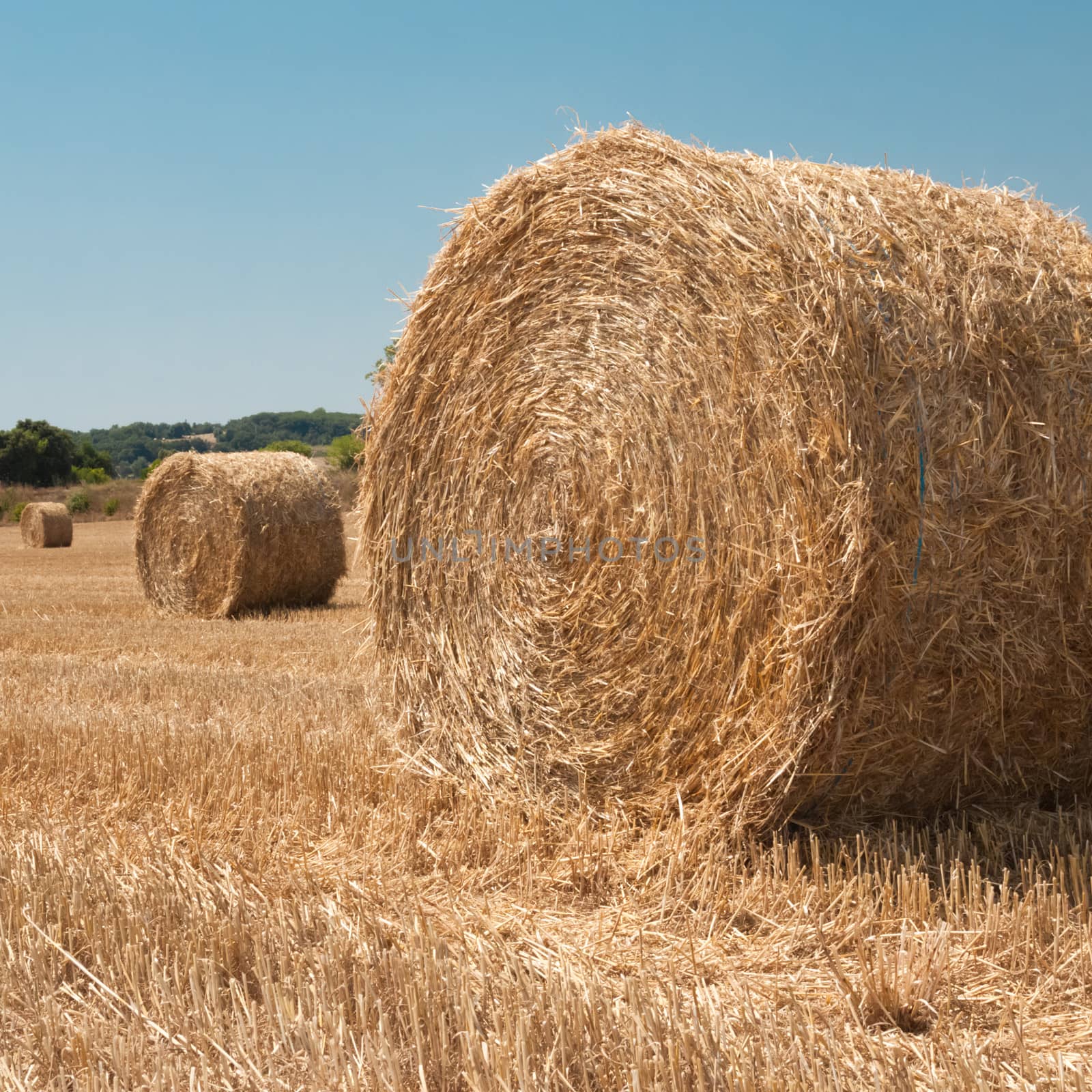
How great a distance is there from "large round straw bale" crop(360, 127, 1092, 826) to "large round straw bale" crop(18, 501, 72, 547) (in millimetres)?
20184

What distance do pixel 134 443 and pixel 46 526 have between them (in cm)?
8178

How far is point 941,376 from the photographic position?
3.72 meters

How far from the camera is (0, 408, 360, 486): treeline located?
51688 mm

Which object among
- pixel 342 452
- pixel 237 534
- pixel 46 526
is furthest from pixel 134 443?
pixel 237 534

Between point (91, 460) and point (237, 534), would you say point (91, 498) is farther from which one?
point (237, 534)

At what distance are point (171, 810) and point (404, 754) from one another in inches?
41.9

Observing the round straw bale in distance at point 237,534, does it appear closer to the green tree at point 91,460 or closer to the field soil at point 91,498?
the field soil at point 91,498

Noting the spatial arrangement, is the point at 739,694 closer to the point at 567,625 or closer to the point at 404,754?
the point at 567,625

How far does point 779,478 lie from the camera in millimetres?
3826

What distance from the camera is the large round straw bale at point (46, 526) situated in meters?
Result: 23.1

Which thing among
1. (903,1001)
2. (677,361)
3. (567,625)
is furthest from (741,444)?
(903,1001)

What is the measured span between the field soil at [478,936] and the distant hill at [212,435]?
75687 millimetres

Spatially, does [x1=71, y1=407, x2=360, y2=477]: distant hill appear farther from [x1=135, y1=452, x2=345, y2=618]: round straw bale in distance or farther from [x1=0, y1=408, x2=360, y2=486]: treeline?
[x1=135, y1=452, x2=345, y2=618]: round straw bale in distance

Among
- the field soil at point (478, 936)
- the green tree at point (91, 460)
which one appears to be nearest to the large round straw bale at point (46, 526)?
the field soil at point (478, 936)
